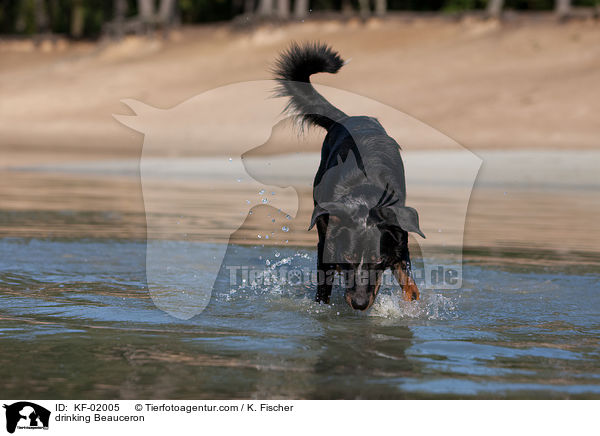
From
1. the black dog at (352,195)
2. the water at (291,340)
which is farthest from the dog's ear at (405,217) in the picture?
the water at (291,340)

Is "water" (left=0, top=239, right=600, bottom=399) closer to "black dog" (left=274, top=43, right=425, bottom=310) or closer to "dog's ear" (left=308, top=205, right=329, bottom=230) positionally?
"black dog" (left=274, top=43, right=425, bottom=310)

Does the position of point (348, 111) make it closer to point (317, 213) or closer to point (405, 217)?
point (317, 213)

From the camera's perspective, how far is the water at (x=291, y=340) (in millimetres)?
4363

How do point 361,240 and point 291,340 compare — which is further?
point 361,240
